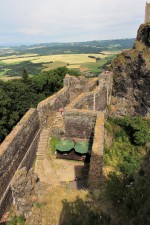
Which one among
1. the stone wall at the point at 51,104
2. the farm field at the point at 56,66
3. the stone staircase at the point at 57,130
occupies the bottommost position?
Answer: the farm field at the point at 56,66

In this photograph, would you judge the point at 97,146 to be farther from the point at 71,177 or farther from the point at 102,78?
the point at 102,78

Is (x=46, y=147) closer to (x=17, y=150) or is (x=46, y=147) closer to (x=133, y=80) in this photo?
(x=17, y=150)

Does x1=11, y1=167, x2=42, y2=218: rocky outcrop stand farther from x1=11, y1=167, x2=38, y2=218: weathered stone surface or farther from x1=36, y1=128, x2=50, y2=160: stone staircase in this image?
x1=36, y1=128, x2=50, y2=160: stone staircase

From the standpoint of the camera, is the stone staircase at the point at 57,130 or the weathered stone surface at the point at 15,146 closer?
the weathered stone surface at the point at 15,146

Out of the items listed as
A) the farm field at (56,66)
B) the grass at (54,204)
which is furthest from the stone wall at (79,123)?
the farm field at (56,66)

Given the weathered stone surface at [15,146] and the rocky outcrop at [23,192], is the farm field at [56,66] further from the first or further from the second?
the rocky outcrop at [23,192]

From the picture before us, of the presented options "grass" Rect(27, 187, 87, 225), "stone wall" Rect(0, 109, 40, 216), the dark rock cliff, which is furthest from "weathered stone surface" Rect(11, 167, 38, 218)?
the dark rock cliff

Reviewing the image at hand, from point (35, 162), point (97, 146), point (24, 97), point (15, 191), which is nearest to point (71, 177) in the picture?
point (35, 162)
